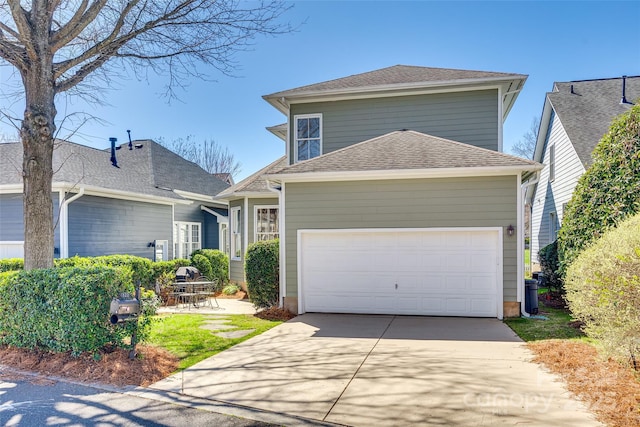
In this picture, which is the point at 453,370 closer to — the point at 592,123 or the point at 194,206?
the point at 592,123

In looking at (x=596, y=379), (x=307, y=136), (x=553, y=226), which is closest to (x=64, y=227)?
(x=307, y=136)

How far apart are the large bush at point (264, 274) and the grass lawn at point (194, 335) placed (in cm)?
59

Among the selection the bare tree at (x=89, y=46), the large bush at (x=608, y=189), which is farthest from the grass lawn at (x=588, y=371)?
the bare tree at (x=89, y=46)

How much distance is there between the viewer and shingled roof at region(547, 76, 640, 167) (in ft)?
44.1

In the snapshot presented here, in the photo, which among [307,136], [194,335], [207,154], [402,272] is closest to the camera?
[194,335]

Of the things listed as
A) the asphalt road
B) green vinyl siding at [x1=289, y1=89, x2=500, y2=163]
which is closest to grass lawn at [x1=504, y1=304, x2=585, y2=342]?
green vinyl siding at [x1=289, y1=89, x2=500, y2=163]

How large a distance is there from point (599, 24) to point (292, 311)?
1237 centimetres

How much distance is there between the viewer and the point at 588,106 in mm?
15117

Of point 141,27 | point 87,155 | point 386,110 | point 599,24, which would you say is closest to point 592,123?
point 599,24

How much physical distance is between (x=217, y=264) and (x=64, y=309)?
9049mm

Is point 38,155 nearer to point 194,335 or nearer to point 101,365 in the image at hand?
point 101,365

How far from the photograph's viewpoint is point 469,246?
30.4ft

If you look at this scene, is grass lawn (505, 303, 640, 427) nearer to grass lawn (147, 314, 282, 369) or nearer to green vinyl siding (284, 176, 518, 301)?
green vinyl siding (284, 176, 518, 301)

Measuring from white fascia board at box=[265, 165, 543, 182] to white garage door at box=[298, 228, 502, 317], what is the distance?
1231 millimetres
